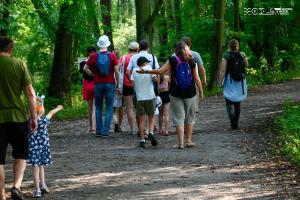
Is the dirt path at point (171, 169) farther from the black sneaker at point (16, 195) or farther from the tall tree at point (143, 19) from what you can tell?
the tall tree at point (143, 19)

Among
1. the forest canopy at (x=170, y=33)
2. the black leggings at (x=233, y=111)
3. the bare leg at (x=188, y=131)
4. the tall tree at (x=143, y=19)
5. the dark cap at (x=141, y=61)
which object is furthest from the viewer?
the forest canopy at (x=170, y=33)

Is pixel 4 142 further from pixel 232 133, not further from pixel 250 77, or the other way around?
pixel 250 77

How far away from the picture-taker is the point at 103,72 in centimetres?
1297

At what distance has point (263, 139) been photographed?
1217 centimetres

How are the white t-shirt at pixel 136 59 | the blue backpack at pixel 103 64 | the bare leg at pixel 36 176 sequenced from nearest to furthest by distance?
the bare leg at pixel 36 176
the white t-shirt at pixel 136 59
the blue backpack at pixel 103 64

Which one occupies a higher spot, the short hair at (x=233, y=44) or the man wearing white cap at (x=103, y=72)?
the short hair at (x=233, y=44)

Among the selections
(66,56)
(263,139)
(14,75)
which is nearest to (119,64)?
(263,139)

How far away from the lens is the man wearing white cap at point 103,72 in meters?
13.0

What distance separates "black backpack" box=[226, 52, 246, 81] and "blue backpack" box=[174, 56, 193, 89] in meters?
2.55

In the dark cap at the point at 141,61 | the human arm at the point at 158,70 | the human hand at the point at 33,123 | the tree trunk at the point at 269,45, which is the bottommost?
the tree trunk at the point at 269,45

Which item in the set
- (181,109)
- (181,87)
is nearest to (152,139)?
(181,109)

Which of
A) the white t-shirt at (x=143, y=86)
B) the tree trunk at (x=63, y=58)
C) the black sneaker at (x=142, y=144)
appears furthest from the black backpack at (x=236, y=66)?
the tree trunk at (x=63, y=58)

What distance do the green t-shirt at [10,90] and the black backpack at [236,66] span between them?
693 cm

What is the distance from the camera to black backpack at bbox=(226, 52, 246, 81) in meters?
13.6
